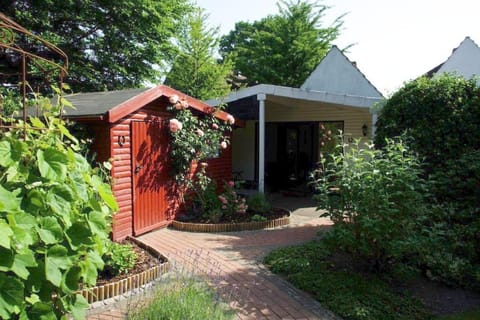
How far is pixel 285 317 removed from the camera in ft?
11.5

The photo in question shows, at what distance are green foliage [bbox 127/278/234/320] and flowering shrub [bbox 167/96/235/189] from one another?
4013 millimetres

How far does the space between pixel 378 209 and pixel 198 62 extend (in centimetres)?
1514

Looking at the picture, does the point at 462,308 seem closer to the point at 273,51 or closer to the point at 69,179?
the point at 69,179

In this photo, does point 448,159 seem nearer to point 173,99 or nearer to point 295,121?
point 173,99

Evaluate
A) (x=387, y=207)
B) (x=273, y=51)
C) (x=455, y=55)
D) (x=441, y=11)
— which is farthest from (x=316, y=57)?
(x=387, y=207)

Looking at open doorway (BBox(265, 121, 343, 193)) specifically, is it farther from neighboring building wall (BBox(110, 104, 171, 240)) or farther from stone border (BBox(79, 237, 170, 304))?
stone border (BBox(79, 237, 170, 304))

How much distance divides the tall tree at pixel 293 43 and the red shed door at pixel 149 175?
14.5m

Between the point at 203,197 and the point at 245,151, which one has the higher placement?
the point at 245,151

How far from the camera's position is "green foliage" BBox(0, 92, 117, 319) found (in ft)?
4.74

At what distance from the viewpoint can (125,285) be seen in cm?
398

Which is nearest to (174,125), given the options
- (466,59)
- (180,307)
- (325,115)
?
(180,307)

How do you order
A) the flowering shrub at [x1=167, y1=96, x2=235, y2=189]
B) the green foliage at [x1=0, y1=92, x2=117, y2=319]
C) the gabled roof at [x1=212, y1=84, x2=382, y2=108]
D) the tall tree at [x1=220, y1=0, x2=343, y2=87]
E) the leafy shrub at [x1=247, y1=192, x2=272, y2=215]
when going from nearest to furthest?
the green foliage at [x1=0, y1=92, x2=117, y2=319] < the flowering shrub at [x1=167, y1=96, x2=235, y2=189] < the leafy shrub at [x1=247, y1=192, x2=272, y2=215] < the gabled roof at [x1=212, y1=84, x2=382, y2=108] < the tall tree at [x1=220, y1=0, x2=343, y2=87]

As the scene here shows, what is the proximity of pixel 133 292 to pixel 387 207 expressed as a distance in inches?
120

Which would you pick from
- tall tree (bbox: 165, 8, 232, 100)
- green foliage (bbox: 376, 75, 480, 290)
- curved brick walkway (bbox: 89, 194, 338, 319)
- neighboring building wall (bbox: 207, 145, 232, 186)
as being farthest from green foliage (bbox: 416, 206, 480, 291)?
tall tree (bbox: 165, 8, 232, 100)
